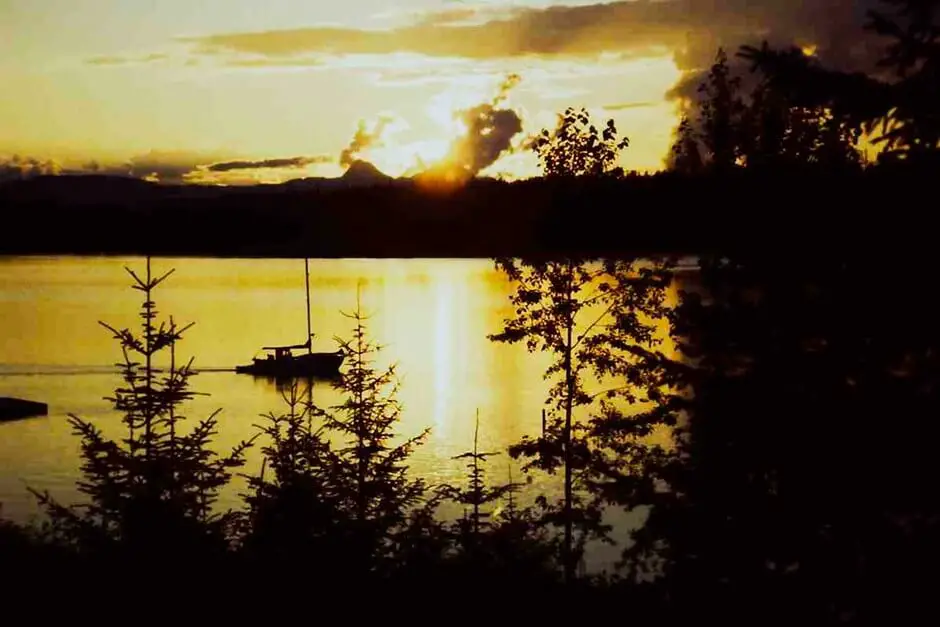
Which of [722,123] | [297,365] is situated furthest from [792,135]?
[297,365]

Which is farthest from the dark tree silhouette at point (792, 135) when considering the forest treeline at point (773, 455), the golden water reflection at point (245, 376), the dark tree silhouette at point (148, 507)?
the golden water reflection at point (245, 376)

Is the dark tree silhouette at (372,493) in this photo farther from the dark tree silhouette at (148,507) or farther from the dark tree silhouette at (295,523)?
the dark tree silhouette at (148,507)

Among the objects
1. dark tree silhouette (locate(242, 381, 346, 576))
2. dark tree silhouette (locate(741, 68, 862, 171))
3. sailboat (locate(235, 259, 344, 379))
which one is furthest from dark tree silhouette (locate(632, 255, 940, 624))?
sailboat (locate(235, 259, 344, 379))

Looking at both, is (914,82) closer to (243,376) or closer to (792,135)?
(792,135)

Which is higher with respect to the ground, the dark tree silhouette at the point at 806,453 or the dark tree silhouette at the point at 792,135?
the dark tree silhouette at the point at 792,135

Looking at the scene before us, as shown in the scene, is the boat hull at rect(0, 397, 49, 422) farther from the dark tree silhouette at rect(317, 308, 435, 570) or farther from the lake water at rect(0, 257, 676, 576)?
the dark tree silhouette at rect(317, 308, 435, 570)

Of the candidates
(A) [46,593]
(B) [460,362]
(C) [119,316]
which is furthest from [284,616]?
(C) [119,316]

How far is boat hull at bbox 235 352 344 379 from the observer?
98625 mm

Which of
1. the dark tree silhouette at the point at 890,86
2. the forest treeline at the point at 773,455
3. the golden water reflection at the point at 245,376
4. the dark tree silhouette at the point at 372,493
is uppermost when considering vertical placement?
the dark tree silhouette at the point at 890,86

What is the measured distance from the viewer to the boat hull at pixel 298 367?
98625 mm

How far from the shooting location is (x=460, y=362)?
4515 inches

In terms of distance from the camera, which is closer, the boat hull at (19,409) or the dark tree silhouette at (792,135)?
the dark tree silhouette at (792,135)

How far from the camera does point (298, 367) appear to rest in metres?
98.7

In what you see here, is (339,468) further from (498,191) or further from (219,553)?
(498,191)
